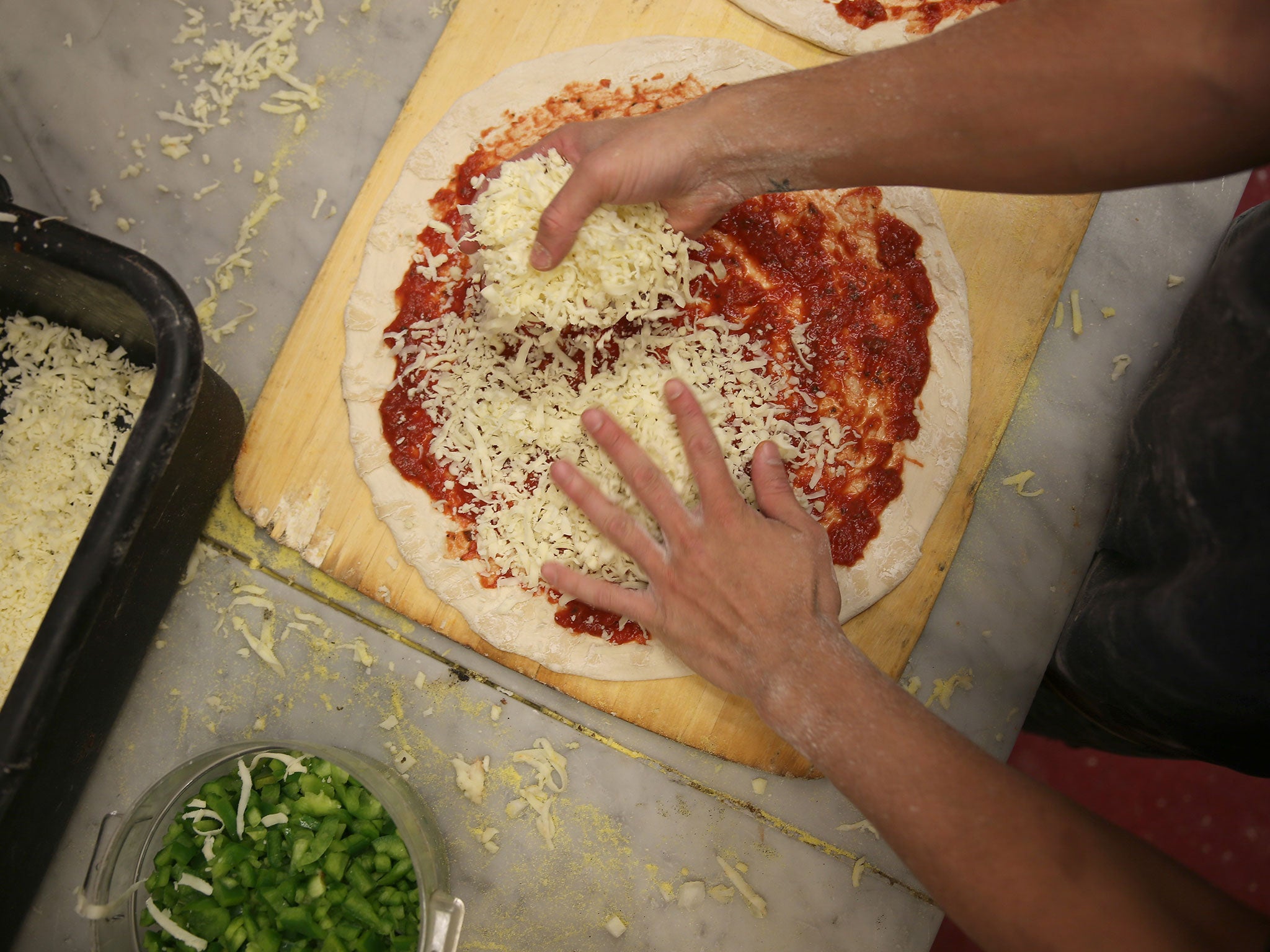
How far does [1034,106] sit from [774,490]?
2.95 feet

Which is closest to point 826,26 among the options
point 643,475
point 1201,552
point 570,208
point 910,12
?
point 910,12

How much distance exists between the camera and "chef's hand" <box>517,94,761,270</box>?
1.61m

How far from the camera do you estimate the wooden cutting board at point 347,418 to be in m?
2.01

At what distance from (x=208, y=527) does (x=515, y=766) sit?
1.06 m

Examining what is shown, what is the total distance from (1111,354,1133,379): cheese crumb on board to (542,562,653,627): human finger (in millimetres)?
1434

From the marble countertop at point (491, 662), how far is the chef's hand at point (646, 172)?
884 millimetres

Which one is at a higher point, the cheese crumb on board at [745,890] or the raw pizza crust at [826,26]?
the raw pizza crust at [826,26]

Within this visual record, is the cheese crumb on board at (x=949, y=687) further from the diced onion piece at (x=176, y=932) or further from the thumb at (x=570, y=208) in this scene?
the diced onion piece at (x=176, y=932)

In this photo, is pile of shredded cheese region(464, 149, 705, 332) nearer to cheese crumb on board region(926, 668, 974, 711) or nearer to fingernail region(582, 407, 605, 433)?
fingernail region(582, 407, 605, 433)

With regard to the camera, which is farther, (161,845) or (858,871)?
(858,871)

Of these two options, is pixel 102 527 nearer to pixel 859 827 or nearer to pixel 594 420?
pixel 594 420

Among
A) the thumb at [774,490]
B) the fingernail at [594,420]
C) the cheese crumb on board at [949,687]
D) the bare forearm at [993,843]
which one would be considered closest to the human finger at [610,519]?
the fingernail at [594,420]

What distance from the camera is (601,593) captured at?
1.81 meters

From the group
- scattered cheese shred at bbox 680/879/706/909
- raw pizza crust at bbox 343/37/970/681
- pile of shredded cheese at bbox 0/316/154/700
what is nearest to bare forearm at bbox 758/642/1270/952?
raw pizza crust at bbox 343/37/970/681
